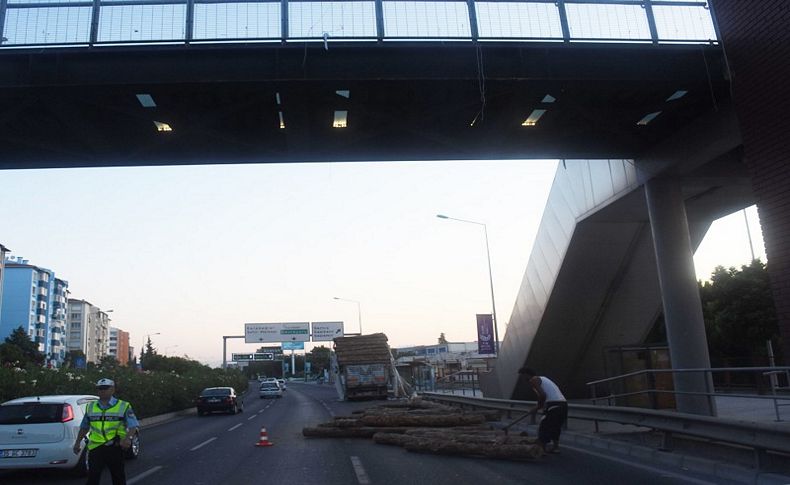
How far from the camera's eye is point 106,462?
21.9 ft

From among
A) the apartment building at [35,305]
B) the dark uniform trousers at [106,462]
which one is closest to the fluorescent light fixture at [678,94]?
the dark uniform trousers at [106,462]

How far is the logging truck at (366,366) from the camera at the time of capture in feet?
126

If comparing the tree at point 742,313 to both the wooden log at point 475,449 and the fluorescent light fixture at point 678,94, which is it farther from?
the wooden log at point 475,449

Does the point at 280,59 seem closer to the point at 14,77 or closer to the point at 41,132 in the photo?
the point at 14,77

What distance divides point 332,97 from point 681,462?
8.95 metres

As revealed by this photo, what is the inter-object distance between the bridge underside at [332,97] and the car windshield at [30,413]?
5.76m

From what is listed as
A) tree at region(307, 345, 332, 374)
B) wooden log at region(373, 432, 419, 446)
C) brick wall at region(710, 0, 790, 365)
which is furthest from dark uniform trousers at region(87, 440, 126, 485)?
tree at region(307, 345, 332, 374)

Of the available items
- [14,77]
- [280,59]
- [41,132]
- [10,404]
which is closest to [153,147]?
[41,132]

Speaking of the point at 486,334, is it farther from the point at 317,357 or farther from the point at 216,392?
the point at 317,357

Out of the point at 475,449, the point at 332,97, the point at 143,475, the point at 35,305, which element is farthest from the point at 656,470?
the point at 35,305

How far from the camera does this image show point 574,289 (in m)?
19.5

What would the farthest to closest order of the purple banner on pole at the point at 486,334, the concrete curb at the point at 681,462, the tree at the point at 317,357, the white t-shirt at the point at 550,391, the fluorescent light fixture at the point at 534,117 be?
1. the tree at the point at 317,357
2. the purple banner on pole at the point at 486,334
3. the fluorescent light fixture at the point at 534,117
4. the white t-shirt at the point at 550,391
5. the concrete curb at the point at 681,462

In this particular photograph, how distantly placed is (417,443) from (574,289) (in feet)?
30.5

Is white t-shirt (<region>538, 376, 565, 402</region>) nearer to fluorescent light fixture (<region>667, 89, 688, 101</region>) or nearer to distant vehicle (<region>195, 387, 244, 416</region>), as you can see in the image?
fluorescent light fixture (<region>667, 89, 688, 101</region>)
